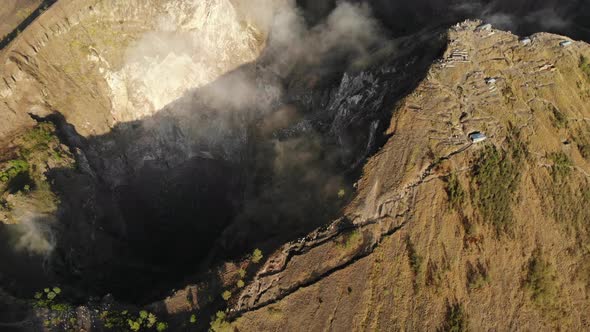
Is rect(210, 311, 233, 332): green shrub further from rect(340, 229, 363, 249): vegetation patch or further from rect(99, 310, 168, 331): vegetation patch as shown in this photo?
rect(340, 229, 363, 249): vegetation patch

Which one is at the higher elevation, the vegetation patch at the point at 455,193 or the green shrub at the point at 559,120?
the green shrub at the point at 559,120

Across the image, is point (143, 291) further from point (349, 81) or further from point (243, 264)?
point (349, 81)

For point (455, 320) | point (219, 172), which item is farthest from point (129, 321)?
point (219, 172)

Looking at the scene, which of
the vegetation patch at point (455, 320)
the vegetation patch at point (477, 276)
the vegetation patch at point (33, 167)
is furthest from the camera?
the vegetation patch at point (33, 167)

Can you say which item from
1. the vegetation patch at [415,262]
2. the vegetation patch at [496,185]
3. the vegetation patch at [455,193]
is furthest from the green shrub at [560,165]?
the vegetation patch at [415,262]

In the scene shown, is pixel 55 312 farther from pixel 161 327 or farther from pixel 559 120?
pixel 559 120

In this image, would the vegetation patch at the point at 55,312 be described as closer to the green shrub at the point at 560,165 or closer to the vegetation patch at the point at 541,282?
the vegetation patch at the point at 541,282

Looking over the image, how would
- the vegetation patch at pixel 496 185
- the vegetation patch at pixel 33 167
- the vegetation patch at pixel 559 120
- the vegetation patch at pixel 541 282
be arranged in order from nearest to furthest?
the vegetation patch at pixel 541 282 < the vegetation patch at pixel 496 185 < the vegetation patch at pixel 559 120 < the vegetation patch at pixel 33 167

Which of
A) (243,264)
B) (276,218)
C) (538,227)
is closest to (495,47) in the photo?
(538,227)

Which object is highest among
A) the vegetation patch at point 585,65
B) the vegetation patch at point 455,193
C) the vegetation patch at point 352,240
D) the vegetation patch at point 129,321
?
the vegetation patch at point 585,65
